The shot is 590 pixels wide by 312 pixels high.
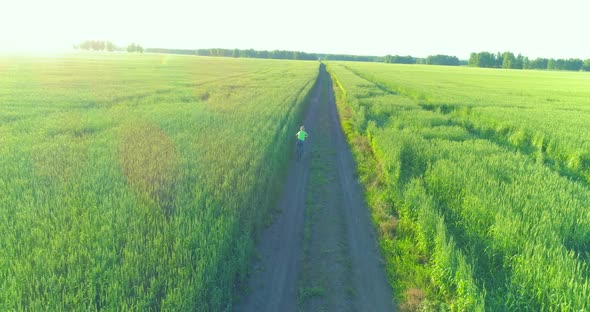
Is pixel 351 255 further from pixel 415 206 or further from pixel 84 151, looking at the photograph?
pixel 84 151

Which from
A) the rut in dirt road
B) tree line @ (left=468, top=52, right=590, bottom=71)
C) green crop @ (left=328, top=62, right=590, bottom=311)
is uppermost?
tree line @ (left=468, top=52, right=590, bottom=71)

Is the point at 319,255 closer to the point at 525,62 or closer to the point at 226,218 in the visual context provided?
the point at 226,218

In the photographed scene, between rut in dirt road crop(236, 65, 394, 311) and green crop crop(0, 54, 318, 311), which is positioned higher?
green crop crop(0, 54, 318, 311)

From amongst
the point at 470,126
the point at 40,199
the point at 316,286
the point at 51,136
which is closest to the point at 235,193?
the point at 316,286

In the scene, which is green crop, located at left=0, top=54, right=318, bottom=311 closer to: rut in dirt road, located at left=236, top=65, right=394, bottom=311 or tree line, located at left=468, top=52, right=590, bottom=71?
rut in dirt road, located at left=236, top=65, right=394, bottom=311

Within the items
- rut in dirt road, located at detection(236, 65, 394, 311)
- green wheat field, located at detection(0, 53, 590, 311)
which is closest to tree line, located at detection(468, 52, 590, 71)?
green wheat field, located at detection(0, 53, 590, 311)

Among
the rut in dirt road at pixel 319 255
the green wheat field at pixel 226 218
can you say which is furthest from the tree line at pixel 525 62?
the rut in dirt road at pixel 319 255
